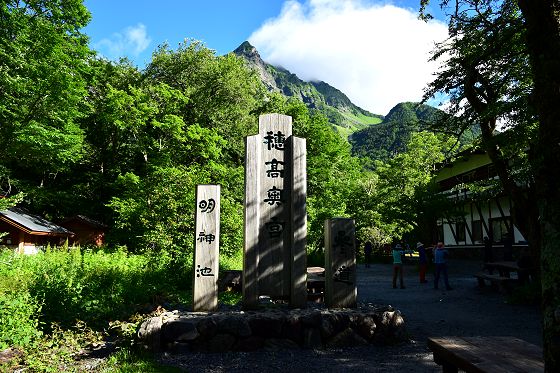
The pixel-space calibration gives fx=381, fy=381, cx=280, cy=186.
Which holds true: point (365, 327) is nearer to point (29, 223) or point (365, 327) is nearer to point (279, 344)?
point (279, 344)

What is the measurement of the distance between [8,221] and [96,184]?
6.79 m

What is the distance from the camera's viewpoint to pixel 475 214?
87.8 ft

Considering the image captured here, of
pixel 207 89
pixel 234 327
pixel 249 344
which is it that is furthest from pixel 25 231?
pixel 249 344

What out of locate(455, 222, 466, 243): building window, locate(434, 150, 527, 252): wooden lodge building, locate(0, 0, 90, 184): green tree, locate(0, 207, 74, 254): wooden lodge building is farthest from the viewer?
locate(455, 222, 466, 243): building window

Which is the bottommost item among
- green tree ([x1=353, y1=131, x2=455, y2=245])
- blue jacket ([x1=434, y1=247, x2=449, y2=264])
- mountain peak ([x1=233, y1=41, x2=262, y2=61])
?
blue jacket ([x1=434, y1=247, x2=449, y2=264])

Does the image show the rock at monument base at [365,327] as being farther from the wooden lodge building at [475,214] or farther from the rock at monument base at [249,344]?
the wooden lodge building at [475,214]

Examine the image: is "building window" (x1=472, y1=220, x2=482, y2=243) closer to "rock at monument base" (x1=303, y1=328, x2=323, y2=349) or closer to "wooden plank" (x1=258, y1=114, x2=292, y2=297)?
"wooden plank" (x1=258, y1=114, x2=292, y2=297)

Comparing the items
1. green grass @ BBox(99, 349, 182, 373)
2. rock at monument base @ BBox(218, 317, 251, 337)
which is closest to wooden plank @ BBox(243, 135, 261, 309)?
rock at monument base @ BBox(218, 317, 251, 337)

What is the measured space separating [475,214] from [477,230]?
1118 mm

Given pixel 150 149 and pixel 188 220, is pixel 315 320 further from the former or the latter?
pixel 150 149

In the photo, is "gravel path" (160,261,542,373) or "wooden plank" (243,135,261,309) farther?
"wooden plank" (243,135,261,309)

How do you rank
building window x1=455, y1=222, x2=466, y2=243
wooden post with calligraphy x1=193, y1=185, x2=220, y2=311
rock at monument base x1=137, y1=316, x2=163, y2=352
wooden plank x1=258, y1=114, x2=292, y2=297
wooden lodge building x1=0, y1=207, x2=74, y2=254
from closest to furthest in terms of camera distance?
rock at monument base x1=137, y1=316, x2=163, y2=352, wooden post with calligraphy x1=193, y1=185, x2=220, y2=311, wooden plank x1=258, y1=114, x2=292, y2=297, wooden lodge building x1=0, y1=207, x2=74, y2=254, building window x1=455, y1=222, x2=466, y2=243

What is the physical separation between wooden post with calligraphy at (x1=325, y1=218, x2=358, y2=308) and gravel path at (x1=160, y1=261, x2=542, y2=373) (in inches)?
51.1

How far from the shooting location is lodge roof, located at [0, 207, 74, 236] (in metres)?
23.6
